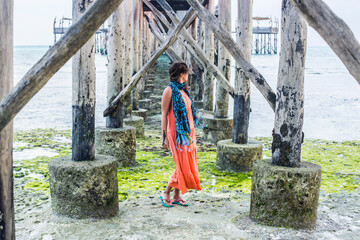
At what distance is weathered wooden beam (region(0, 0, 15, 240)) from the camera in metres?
2.32

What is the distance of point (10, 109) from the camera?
7.39 ft

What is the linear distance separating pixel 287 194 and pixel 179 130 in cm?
124

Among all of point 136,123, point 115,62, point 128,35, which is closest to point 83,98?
point 115,62

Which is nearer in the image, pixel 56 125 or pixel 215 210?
pixel 215 210

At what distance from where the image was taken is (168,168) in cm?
612

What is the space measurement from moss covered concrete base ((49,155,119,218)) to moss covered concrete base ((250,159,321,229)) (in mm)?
1375

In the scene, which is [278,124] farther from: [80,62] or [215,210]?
[80,62]

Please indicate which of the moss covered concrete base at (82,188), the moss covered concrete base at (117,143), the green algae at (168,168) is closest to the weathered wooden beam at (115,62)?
the moss covered concrete base at (117,143)

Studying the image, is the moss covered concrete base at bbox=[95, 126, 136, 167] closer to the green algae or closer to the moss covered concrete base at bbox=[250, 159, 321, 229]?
the green algae

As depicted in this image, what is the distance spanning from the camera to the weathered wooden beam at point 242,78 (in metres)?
5.60

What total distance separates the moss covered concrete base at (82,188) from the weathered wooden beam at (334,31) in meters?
2.43

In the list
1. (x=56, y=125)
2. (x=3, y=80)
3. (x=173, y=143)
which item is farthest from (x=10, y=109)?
(x=56, y=125)

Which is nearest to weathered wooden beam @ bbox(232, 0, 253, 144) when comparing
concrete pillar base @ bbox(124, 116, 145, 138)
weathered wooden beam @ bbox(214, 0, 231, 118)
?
weathered wooden beam @ bbox(214, 0, 231, 118)

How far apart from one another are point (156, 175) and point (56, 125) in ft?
20.0
